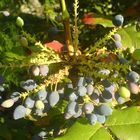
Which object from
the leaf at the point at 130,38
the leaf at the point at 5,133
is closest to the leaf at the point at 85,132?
the leaf at the point at 130,38

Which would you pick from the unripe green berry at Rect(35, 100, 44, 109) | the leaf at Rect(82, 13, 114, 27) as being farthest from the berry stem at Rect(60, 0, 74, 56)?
the leaf at Rect(82, 13, 114, 27)

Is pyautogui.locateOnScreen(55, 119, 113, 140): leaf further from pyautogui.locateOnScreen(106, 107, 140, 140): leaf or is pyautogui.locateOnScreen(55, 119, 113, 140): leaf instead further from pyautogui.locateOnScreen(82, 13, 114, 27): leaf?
pyautogui.locateOnScreen(82, 13, 114, 27): leaf

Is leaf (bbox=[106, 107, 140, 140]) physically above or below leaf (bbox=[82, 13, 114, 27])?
below

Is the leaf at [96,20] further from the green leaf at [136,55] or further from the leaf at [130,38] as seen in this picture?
the green leaf at [136,55]

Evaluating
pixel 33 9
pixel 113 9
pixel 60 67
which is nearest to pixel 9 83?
pixel 60 67

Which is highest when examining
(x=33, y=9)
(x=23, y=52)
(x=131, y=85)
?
(x=33, y=9)

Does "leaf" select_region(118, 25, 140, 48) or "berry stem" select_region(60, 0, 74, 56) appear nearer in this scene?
"berry stem" select_region(60, 0, 74, 56)

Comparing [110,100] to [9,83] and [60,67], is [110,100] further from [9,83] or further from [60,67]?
[9,83]
